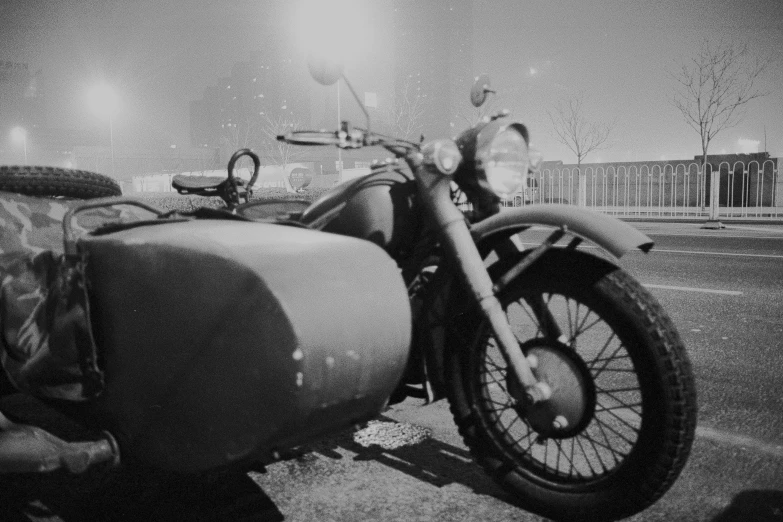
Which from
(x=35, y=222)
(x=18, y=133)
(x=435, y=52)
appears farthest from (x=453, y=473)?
(x=435, y=52)

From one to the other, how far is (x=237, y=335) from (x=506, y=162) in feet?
3.54

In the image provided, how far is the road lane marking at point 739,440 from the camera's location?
239 cm

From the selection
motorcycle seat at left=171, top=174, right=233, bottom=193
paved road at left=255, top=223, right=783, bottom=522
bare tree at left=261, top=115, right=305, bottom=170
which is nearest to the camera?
paved road at left=255, top=223, right=783, bottom=522

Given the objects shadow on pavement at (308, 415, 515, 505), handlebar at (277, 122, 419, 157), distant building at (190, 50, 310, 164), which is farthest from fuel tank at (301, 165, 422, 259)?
distant building at (190, 50, 310, 164)

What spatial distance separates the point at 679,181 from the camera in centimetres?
2144

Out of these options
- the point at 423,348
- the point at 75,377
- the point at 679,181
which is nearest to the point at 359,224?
the point at 423,348

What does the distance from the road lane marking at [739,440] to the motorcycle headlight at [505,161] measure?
1.45m

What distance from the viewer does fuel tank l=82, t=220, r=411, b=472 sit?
1.36 metres

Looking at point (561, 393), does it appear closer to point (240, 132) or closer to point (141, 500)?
point (141, 500)

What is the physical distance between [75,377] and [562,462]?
1.76 meters

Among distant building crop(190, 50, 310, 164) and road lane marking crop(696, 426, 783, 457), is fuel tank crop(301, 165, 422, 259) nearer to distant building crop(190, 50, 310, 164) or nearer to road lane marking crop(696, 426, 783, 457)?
road lane marking crop(696, 426, 783, 457)

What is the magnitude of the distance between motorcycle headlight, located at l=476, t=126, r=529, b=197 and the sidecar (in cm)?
57

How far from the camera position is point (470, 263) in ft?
6.26

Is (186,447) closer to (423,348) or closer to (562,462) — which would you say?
(423,348)
